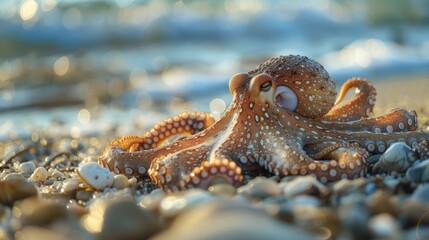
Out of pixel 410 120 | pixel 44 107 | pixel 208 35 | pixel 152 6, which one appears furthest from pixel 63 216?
pixel 152 6

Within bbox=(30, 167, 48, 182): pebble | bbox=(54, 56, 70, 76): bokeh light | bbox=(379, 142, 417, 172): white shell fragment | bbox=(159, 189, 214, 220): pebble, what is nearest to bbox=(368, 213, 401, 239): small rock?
bbox=(159, 189, 214, 220): pebble

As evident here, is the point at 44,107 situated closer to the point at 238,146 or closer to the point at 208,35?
the point at 238,146

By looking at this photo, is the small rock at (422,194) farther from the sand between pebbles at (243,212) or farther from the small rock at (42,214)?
the small rock at (42,214)

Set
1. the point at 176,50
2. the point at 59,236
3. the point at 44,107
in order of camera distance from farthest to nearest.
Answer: the point at 176,50, the point at 44,107, the point at 59,236

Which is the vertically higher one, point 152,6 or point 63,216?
point 152,6

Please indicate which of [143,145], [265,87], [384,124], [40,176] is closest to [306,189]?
[265,87]

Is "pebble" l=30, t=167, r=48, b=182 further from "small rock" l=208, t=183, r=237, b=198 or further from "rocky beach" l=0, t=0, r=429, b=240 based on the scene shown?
"small rock" l=208, t=183, r=237, b=198

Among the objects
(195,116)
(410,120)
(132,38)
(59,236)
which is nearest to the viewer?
(59,236)

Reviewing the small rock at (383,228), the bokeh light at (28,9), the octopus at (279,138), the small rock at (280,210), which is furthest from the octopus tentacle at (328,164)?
the bokeh light at (28,9)
